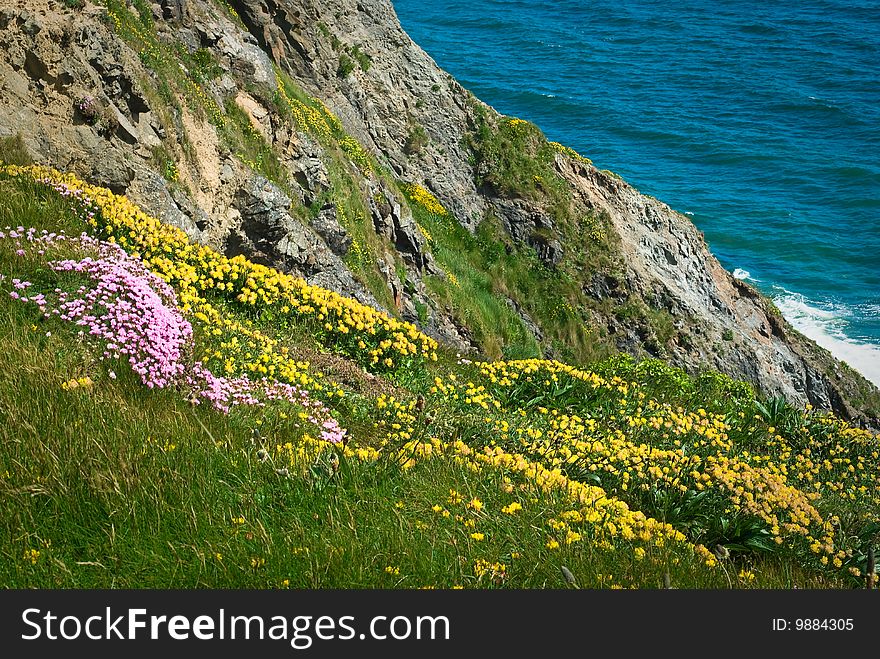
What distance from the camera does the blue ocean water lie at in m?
50.1

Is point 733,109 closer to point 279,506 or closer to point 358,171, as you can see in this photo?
point 358,171

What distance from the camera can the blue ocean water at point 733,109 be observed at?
164 ft

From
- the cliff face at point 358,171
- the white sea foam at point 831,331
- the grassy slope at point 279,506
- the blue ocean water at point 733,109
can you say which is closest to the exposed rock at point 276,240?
the cliff face at point 358,171

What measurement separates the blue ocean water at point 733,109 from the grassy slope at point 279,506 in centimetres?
3994

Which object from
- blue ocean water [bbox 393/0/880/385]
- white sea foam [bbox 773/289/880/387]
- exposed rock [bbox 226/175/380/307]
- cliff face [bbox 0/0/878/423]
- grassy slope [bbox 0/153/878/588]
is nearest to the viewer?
grassy slope [bbox 0/153/878/588]

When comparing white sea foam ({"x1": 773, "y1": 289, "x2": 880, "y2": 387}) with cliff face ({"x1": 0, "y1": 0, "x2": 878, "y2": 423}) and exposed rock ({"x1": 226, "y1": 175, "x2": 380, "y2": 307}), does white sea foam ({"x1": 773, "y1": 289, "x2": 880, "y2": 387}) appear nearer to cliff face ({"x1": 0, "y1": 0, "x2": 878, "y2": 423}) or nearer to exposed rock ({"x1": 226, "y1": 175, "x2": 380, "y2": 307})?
cliff face ({"x1": 0, "y1": 0, "x2": 878, "y2": 423})

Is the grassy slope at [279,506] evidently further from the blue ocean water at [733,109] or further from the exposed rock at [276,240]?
the blue ocean water at [733,109]

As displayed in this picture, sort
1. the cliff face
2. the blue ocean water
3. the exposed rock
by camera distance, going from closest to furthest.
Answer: the cliff face < the exposed rock < the blue ocean water

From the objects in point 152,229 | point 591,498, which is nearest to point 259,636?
point 591,498

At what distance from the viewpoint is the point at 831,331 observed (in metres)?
43.8

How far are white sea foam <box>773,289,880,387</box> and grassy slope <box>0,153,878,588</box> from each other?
38.1 metres

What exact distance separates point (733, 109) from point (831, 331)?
101 ft

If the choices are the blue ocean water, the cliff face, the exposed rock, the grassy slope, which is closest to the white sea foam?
the blue ocean water

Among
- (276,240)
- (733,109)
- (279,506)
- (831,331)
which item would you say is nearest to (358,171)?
(276,240)
